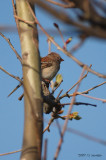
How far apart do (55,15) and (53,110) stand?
141cm

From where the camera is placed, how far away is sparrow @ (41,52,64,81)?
4.92 m

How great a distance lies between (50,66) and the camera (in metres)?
5.23

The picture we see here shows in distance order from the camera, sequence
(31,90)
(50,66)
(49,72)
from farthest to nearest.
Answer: (50,66) < (49,72) < (31,90)

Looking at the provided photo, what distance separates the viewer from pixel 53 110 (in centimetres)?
193

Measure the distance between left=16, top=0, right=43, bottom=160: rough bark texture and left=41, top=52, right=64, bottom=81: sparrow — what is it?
10.5 ft

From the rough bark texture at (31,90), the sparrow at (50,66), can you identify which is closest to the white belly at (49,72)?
the sparrow at (50,66)

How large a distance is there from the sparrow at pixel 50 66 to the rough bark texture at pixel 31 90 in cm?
321

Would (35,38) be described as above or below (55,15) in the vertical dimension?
below

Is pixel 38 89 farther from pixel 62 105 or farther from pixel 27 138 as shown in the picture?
pixel 62 105

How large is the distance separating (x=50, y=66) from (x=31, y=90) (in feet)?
12.6

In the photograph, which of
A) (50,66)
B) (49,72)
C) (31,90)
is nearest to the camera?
(31,90)

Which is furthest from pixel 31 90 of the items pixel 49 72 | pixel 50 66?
pixel 50 66

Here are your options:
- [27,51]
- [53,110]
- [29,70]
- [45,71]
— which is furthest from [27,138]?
[45,71]

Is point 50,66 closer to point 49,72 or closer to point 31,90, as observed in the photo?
point 49,72
